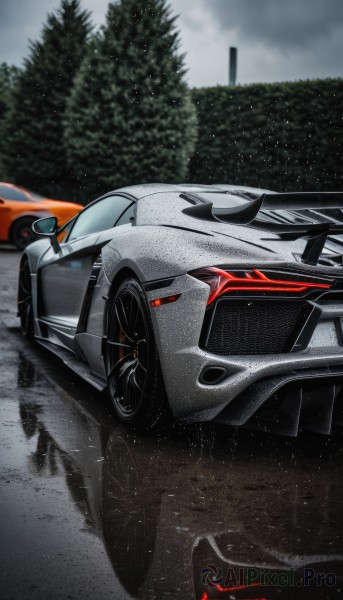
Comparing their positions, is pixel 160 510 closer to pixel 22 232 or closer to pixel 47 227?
pixel 47 227

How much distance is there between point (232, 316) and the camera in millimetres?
3660

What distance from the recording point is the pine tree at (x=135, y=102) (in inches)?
898

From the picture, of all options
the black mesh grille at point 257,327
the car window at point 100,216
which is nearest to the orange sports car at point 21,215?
the car window at point 100,216

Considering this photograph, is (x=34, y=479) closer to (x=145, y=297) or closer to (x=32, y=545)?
(x=32, y=545)

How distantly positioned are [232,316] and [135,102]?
20.2 metres

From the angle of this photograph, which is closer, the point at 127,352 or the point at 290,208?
the point at 290,208

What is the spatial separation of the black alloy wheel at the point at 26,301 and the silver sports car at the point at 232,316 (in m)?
2.34


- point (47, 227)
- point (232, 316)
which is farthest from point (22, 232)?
point (232, 316)

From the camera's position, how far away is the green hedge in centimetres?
2016

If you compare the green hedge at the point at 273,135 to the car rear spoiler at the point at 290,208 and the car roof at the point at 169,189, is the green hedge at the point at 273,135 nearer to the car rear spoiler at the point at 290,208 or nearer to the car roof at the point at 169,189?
the car roof at the point at 169,189

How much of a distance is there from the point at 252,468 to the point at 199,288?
0.85 metres

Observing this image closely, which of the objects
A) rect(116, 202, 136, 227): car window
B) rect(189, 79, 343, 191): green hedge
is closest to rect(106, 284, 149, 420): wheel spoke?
rect(116, 202, 136, 227): car window

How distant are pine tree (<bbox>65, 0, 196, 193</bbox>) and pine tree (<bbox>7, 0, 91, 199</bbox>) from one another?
508cm

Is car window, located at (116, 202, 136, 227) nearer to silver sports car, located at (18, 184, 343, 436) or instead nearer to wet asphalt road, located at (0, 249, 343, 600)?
silver sports car, located at (18, 184, 343, 436)
